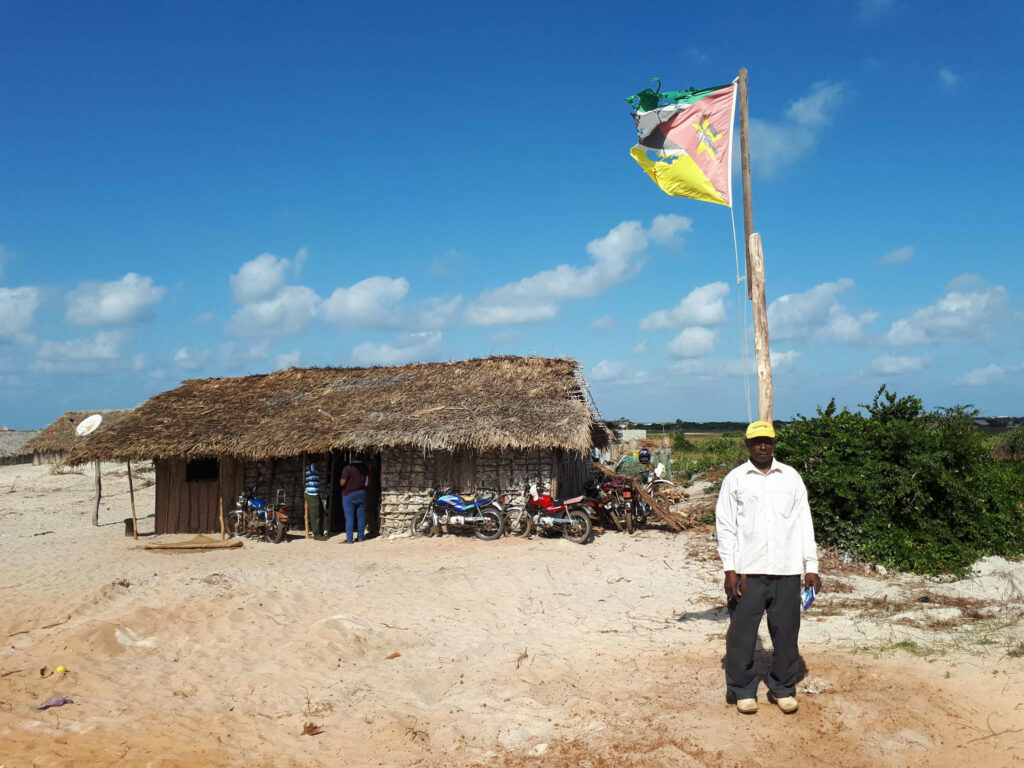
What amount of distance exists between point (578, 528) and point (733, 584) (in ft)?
26.6

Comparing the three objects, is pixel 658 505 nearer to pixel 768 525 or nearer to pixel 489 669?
pixel 489 669

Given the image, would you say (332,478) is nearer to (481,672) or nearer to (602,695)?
(481,672)

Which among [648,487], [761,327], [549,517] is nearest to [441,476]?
[549,517]

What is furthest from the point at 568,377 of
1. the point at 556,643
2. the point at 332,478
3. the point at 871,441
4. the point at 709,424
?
the point at 709,424

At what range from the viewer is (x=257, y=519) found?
1393 cm

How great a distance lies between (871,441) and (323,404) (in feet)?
36.0

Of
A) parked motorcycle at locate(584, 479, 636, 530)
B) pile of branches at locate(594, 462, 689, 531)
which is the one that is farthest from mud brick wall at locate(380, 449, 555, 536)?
pile of branches at locate(594, 462, 689, 531)

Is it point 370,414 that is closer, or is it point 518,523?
point 518,523

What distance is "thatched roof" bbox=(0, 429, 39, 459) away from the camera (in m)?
33.7

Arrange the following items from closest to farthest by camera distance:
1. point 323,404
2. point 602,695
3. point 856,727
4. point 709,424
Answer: point 856,727 → point 602,695 → point 323,404 → point 709,424

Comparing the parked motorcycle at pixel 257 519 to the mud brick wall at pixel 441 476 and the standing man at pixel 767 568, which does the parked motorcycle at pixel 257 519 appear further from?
the standing man at pixel 767 568

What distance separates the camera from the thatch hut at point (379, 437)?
13.1 m


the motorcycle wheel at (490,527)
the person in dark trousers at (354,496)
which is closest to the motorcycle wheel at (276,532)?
the person in dark trousers at (354,496)

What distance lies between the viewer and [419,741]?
15.6ft
